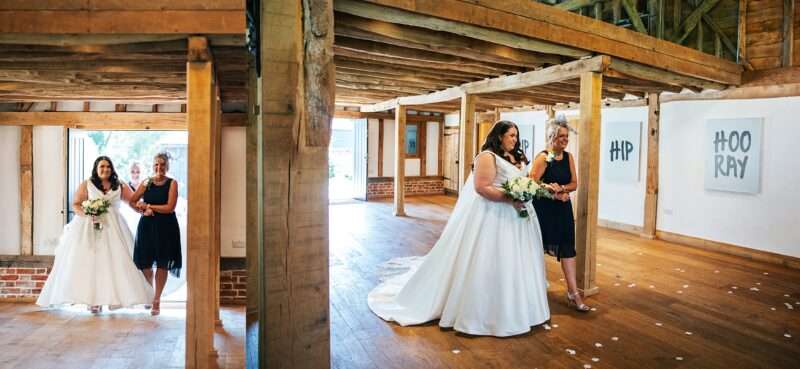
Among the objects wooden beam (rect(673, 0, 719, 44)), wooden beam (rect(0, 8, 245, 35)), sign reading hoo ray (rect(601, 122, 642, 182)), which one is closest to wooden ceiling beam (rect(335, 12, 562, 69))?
wooden beam (rect(0, 8, 245, 35))

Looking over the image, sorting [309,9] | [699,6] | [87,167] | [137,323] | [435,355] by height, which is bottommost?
[137,323]

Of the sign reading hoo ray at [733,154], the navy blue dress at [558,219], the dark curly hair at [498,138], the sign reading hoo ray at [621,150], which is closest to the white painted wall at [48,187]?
the dark curly hair at [498,138]

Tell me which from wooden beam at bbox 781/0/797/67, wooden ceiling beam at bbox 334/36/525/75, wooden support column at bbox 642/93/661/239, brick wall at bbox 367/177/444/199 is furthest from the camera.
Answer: brick wall at bbox 367/177/444/199

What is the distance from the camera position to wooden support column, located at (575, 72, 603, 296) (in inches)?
188

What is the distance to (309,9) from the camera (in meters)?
2.01

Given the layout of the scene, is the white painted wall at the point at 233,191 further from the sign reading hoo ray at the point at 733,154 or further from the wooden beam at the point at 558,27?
the sign reading hoo ray at the point at 733,154

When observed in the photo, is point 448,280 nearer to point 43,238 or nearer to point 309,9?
point 309,9

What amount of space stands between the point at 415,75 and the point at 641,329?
3.90 metres

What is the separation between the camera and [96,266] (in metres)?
5.41

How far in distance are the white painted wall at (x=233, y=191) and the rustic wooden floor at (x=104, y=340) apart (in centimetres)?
82

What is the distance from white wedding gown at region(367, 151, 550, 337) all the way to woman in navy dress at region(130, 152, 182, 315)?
2493mm

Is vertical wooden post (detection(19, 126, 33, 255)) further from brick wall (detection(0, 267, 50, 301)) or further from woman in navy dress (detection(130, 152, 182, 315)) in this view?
woman in navy dress (detection(130, 152, 182, 315))

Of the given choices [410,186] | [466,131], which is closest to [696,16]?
[466,131]

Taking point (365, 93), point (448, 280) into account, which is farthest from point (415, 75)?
point (448, 280)
